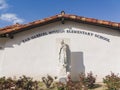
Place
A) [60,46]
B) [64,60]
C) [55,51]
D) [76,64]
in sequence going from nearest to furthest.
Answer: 1. [64,60]
2. [60,46]
3. [76,64]
4. [55,51]

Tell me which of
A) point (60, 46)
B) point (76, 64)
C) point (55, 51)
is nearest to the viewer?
point (60, 46)

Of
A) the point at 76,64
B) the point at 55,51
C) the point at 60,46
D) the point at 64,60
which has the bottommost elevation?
the point at 76,64

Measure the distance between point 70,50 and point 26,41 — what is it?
116 inches

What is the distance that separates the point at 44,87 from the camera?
1516cm

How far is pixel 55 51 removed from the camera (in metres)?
17.4

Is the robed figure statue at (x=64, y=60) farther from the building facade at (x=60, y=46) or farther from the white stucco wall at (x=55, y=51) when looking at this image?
the white stucco wall at (x=55, y=51)

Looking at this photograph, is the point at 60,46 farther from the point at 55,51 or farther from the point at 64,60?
the point at 64,60

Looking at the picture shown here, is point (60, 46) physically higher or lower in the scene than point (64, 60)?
higher

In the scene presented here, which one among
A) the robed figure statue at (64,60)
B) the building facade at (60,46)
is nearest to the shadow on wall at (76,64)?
the building facade at (60,46)

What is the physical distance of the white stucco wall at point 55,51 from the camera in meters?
17.2

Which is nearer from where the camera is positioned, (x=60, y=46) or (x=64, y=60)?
(x=64, y=60)

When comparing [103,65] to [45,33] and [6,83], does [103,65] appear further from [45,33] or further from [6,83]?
[6,83]

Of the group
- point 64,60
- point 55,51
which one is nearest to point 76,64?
point 64,60

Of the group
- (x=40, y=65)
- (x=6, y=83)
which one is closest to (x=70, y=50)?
(x=40, y=65)
